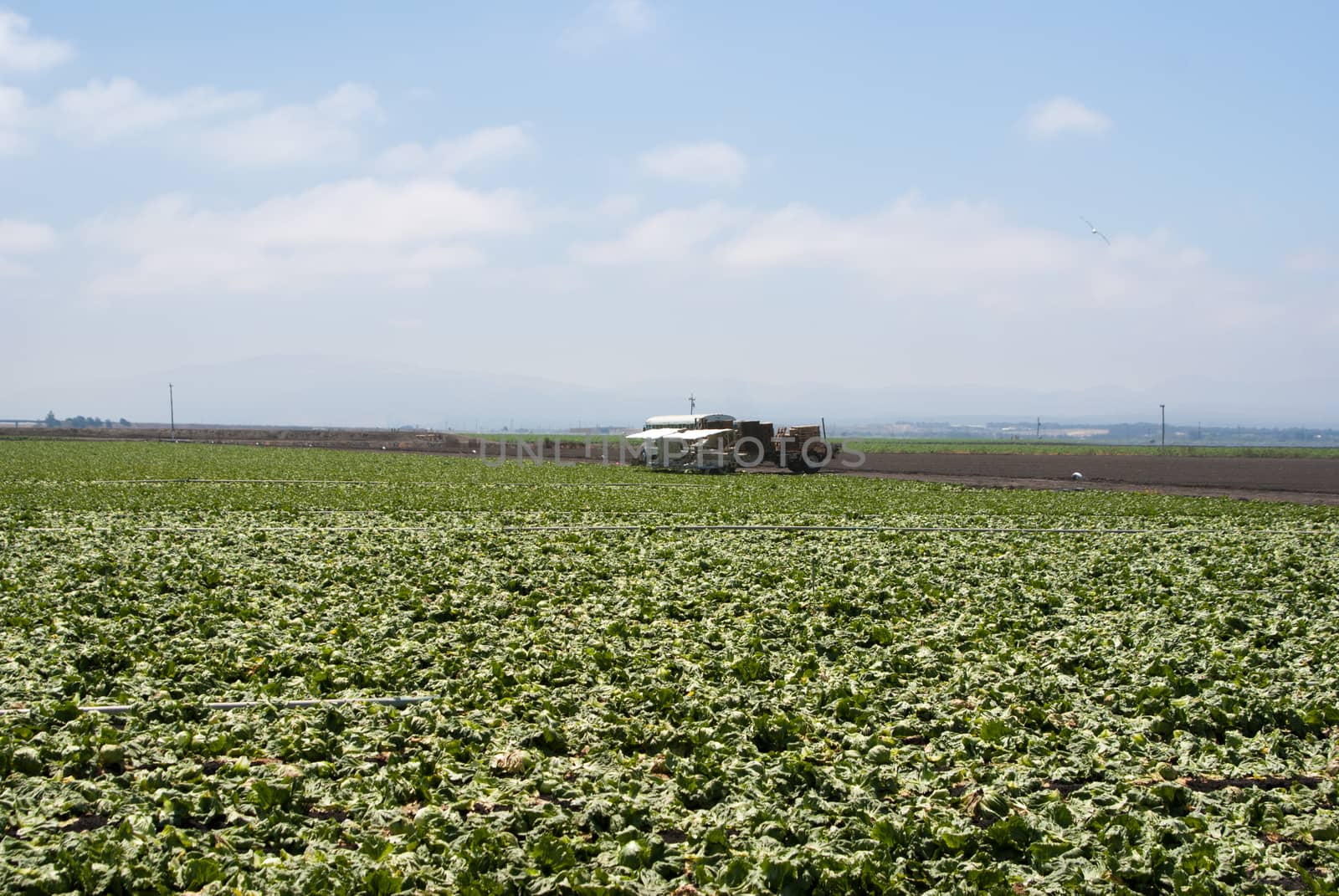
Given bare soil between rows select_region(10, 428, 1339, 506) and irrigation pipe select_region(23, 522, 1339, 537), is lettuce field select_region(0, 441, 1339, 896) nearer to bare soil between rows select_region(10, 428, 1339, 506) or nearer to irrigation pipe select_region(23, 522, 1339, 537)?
irrigation pipe select_region(23, 522, 1339, 537)

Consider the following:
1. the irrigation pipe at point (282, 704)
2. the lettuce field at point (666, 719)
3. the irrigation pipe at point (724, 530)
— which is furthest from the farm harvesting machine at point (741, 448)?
the irrigation pipe at point (282, 704)

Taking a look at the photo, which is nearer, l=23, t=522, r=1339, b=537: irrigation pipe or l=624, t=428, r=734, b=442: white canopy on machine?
l=23, t=522, r=1339, b=537: irrigation pipe

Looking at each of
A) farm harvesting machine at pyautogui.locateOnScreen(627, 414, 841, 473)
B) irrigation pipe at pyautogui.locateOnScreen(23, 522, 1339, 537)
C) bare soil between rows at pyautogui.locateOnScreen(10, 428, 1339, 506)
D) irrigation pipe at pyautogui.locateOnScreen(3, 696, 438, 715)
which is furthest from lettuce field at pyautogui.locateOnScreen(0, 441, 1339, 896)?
farm harvesting machine at pyautogui.locateOnScreen(627, 414, 841, 473)

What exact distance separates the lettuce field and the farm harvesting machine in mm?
28092

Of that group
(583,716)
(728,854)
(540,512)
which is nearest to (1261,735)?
(728,854)

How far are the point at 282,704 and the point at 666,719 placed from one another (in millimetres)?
3199

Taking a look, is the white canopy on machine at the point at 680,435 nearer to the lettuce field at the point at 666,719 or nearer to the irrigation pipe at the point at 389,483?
the irrigation pipe at the point at 389,483

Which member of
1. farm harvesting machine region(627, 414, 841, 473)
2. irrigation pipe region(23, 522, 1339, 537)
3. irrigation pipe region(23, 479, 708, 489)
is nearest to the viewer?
irrigation pipe region(23, 522, 1339, 537)

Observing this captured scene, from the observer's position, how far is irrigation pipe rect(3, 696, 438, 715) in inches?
311

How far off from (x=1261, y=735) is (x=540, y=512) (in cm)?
→ 1808

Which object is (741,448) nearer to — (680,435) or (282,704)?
(680,435)

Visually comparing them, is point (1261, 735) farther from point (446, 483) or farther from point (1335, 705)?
point (446, 483)

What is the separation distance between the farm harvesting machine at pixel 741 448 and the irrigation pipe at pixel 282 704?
37.2 meters

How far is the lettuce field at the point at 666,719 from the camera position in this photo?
5.32 metres
